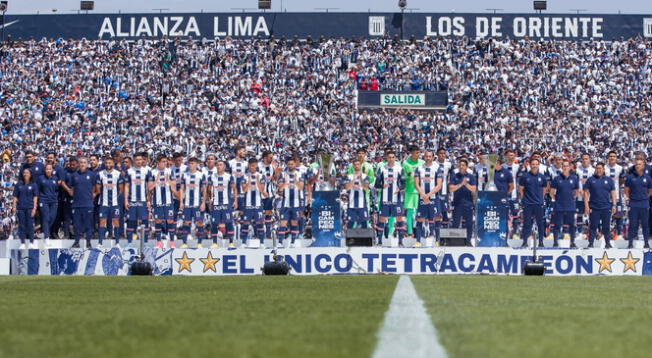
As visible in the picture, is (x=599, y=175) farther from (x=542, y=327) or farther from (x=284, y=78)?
(x=284, y=78)

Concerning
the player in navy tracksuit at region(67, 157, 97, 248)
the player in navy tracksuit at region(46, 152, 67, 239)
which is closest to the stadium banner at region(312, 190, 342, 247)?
the player in navy tracksuit at region(67, 157, 97, 248)

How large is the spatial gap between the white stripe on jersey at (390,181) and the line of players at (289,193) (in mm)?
22

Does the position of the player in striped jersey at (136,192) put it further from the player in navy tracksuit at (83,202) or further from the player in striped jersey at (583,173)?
the player in striped jersey at (583,173)

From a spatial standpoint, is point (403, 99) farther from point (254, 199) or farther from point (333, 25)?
point (254, 199)

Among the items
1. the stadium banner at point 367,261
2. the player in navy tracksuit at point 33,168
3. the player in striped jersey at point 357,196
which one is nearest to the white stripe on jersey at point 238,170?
the player in striped jersey at point 357,196

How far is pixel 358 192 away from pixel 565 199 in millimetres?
4429

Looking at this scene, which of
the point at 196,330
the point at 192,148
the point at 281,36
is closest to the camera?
the point at 196,330

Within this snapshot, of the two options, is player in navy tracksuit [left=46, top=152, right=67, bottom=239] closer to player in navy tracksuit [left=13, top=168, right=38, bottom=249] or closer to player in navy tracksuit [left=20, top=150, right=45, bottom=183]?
player in navy tracksuit [left=20, top=150, right=45, bottom=183]

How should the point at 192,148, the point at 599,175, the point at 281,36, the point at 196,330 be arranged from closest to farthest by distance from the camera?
the point at 196,330, the point at 599,175, the point at 192,148, the point at 281,36

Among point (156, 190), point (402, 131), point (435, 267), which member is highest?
point (402, 131)

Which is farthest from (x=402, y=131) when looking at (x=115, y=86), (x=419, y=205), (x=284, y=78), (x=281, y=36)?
(x=419, y=205)

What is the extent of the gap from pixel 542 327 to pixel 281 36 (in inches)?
1742

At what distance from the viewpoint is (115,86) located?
151ft

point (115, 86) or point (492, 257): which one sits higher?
point (115, 86)
